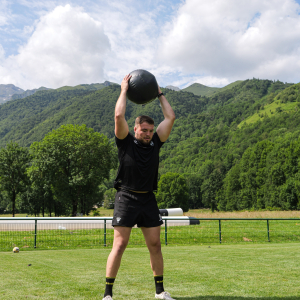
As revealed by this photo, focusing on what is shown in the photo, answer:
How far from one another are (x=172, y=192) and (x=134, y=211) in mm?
77834

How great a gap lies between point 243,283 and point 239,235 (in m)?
13.0

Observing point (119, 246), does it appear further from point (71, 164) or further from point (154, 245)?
point (71, 164)

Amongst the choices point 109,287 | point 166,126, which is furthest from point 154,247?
point 166,126

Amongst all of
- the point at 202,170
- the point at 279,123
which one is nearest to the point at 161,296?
the point at 202,170

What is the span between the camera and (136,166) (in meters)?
3.43

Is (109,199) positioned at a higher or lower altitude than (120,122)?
lower

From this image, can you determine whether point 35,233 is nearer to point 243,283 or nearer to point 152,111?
point 243,283

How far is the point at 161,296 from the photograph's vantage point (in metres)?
3.35

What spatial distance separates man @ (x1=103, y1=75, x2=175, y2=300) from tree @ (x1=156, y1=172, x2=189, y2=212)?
76389 mm

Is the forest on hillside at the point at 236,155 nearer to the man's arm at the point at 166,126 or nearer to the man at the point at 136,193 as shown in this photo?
the man's arm at the point at 166,126

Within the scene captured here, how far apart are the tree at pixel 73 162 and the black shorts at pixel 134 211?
33104 millimetres

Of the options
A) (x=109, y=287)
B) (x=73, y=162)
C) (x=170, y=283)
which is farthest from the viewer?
(x=73, y=162)

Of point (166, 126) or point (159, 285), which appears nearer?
point (159, 285)

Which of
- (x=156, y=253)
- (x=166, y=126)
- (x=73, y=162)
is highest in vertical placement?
(x=73, y=162)
